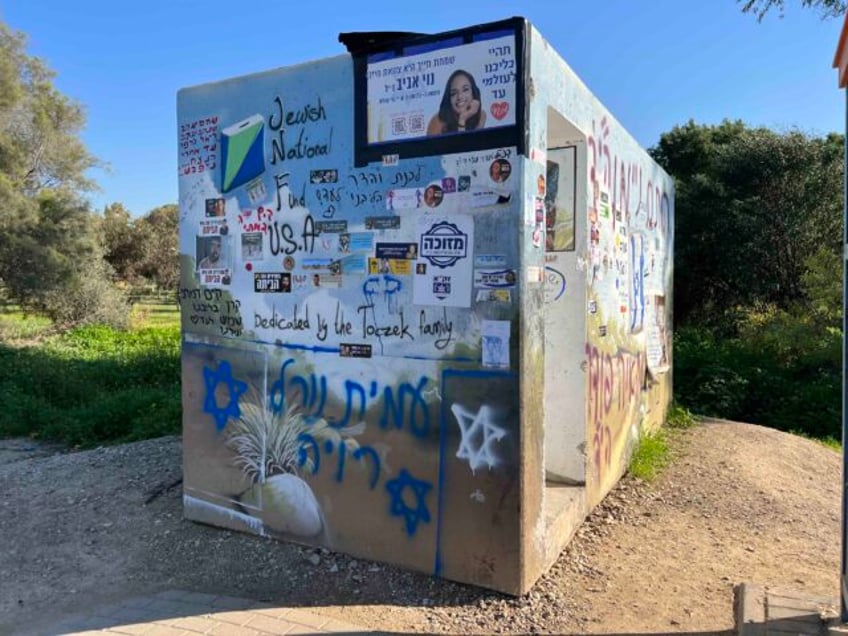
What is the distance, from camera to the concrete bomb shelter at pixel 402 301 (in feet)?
11.4

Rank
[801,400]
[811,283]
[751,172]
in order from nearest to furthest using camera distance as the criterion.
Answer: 1. [801,400]
2. [811,283]
3. [751,172]

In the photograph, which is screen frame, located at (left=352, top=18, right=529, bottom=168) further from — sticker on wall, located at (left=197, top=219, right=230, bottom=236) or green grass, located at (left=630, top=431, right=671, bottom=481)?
green grass, located at (left=630, top=431, right=671, bottom=481)

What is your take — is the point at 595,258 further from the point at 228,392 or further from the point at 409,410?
the point at 228,392

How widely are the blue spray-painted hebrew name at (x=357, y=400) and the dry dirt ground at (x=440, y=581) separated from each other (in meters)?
0.86

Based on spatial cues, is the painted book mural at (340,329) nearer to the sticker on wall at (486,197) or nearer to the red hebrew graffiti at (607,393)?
the sticker on wall at (486,197)

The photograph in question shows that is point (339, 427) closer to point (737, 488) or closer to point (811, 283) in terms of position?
point (737, 488)

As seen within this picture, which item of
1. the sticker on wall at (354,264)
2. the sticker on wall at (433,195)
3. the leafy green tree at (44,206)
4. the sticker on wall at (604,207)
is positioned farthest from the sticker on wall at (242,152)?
the leafy green tree at (44,206)

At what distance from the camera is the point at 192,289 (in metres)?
4.62

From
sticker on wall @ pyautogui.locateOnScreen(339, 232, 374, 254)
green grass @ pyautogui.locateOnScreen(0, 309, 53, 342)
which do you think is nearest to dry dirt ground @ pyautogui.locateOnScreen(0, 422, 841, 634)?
sticker on wall @ pyautogui.locateOnScreen(339, 232, 374, 254)

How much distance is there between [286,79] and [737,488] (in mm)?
4846

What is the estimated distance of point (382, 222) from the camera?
3793mm

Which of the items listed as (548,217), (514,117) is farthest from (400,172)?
(548,217)

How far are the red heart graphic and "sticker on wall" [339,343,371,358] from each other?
4.80 feet

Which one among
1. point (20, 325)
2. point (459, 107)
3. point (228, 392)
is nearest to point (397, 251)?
point (459, 107)
